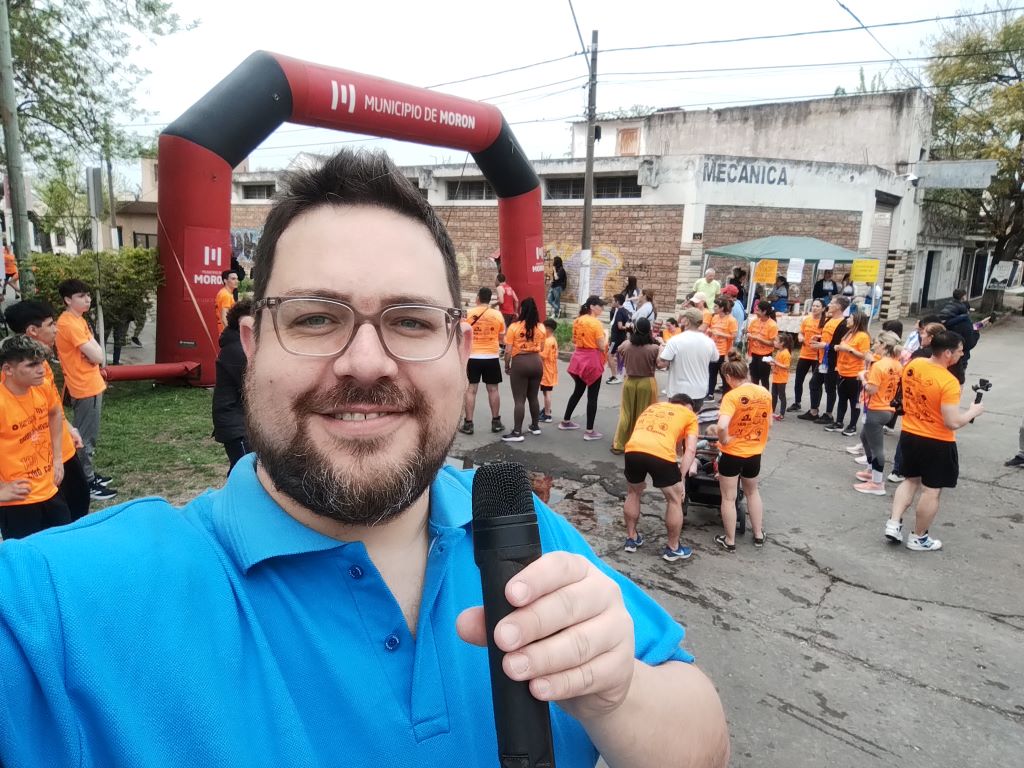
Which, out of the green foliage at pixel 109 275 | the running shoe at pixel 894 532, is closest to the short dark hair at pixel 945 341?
the running shoe at pixel 894 532

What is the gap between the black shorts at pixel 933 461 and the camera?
487cm

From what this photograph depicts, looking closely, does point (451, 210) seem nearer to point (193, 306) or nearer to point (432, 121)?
point (432, 121)

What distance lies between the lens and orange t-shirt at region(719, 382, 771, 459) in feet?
16.3

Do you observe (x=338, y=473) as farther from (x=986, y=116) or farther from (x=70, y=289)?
(x=986, y=116)

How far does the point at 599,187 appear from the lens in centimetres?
1822

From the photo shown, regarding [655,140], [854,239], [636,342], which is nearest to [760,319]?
[636,342]

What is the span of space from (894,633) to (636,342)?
3691mm

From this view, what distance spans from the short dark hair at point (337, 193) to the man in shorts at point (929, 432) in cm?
497

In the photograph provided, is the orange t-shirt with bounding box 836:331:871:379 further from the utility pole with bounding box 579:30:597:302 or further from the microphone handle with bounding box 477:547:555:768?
the microphone handle with bounding box 477:547:555:768

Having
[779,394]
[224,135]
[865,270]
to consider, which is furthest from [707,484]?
[865,270]

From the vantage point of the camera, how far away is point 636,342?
6812 mm

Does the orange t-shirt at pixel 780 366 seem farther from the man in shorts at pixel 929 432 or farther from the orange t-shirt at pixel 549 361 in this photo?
the man in shorts at pixel 929 432

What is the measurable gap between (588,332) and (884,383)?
3.20 metres

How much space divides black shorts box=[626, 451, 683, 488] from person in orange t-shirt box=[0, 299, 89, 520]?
3.88 metres
